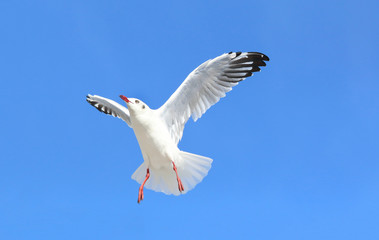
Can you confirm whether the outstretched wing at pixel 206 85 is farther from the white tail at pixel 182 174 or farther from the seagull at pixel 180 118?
the white tail at pixel 182 174

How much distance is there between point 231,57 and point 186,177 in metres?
1.83

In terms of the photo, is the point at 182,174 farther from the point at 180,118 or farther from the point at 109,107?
the point at 109,107

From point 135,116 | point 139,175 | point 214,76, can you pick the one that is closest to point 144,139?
point 135,116

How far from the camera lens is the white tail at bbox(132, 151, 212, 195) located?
691cm

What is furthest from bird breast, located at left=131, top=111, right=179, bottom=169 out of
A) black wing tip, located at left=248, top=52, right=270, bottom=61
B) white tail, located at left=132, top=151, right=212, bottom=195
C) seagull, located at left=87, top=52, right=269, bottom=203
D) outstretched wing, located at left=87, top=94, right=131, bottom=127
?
black wing tip, located at left=248, top=52, right=270, bottom=61

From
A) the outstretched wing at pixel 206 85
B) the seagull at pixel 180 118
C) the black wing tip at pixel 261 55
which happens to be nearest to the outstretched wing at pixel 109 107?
the seagull at pixel 180 118

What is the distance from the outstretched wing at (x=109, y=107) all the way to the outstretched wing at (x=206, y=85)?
960 millimetres

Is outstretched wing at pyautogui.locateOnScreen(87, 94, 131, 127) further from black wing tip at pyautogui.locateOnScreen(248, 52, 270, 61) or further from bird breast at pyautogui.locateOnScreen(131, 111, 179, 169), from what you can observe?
black wing tip at pyautogui.locateOnScreen(248, 52, 270, 61)

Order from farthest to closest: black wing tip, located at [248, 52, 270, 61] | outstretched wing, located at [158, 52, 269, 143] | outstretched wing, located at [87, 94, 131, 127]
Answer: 1. outstretched wing, located at [87, 94, 131, 127]
2. black wing tip, located at [248, 52, 270, 61]
3. outstretched wing, located at [158, 52, 269, 143]

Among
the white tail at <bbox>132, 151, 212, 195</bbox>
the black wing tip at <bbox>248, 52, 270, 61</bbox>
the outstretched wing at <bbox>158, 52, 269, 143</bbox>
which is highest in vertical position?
the black wing tip at <bbox>248, 52, 270, 61</bbox>

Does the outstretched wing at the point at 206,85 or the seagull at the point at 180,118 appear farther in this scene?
the outstretched wing at the point at 206,85

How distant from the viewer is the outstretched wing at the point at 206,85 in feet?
22.4

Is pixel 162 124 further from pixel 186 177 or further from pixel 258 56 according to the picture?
pixel 258 56

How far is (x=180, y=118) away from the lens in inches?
275
